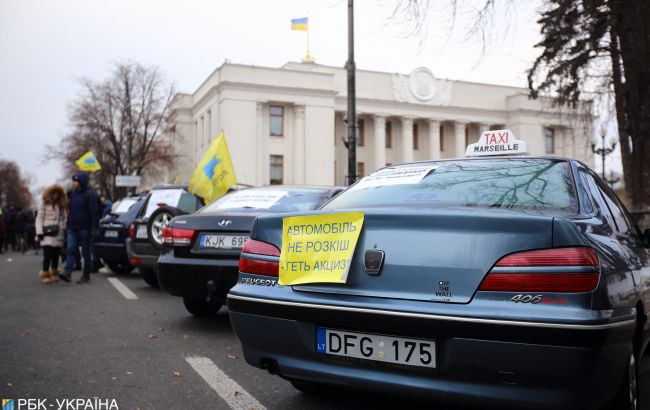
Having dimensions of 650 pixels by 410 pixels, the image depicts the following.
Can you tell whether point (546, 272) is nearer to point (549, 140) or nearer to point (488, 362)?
point (488, 362)

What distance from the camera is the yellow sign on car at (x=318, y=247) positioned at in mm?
3059

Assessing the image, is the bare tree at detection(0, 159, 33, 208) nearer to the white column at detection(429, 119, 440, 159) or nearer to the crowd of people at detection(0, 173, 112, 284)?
the white column at detection(429, 119, 440, 159)

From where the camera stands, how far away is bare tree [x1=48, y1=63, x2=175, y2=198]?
4747 cm

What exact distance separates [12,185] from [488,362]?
116 metres

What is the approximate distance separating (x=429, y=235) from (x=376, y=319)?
456 millimetres

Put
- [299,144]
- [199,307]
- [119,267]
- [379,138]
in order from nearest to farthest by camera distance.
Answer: [199,307] < [119,267] < [299,144] < [379,138]

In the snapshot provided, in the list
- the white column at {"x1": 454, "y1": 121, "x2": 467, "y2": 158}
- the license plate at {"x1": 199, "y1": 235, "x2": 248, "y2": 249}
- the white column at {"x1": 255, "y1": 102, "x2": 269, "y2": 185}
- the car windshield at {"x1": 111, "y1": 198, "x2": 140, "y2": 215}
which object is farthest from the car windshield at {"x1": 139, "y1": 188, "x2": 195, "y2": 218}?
the white column at {"x1": 454, "y1": 121, "x2": 467, "y2": 158}

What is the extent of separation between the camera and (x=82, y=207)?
35.7 feet

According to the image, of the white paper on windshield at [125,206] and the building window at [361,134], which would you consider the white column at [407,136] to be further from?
the white paper on windshield at [125,206]

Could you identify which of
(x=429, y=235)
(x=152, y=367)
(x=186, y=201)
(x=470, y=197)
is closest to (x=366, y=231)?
(x=429, y=235)

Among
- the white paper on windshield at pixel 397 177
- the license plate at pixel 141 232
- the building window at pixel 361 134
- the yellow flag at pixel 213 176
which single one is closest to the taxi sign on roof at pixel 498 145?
the white paper on windshield at pixel 397 177

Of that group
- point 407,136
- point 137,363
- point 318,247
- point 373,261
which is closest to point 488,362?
point 373,261

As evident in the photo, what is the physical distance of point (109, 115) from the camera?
48.1m

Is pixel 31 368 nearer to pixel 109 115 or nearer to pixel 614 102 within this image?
pixel 614 102
